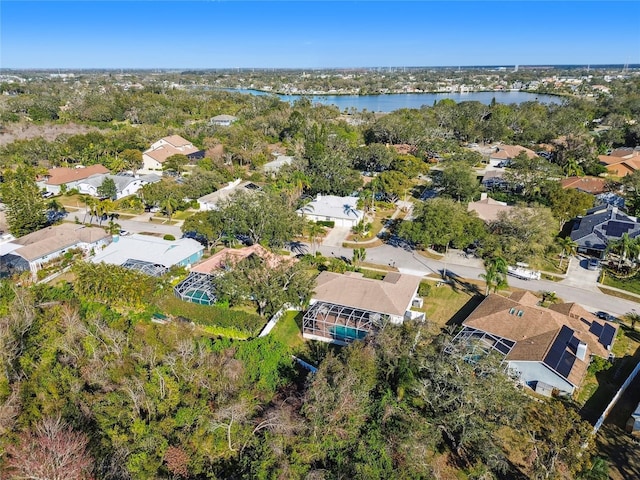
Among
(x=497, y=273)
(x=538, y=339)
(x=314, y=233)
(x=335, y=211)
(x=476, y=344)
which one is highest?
(x=476, y=344)

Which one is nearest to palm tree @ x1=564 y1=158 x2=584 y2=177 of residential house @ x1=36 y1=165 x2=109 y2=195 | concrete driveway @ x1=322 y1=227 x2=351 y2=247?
concrete driveway @ x1=322 y1=227 x2=351 y2=247

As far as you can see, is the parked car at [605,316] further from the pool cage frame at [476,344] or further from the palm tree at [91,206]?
the palm tree at [91,206]

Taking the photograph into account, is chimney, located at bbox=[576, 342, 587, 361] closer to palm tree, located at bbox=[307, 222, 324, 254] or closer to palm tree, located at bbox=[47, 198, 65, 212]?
palm tree, located at bbox=[307, 222, 324, 254]

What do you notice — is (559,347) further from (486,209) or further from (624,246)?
(486,209)

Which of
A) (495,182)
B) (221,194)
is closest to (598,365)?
(495,182)

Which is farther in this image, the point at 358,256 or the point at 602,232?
the point at 602,232

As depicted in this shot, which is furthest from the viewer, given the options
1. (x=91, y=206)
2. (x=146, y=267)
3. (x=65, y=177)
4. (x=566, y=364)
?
(x=65, y=177)
